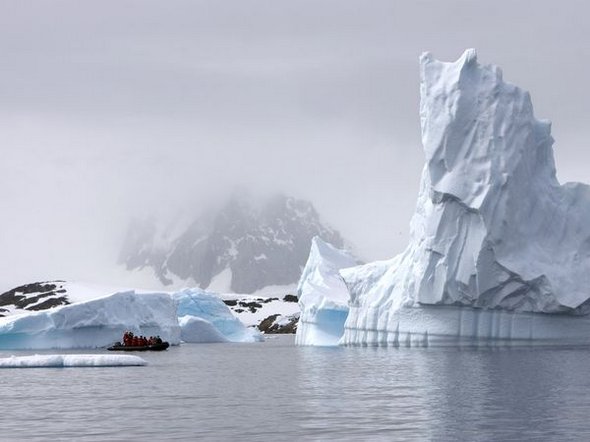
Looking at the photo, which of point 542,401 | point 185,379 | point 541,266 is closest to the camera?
point 542,401

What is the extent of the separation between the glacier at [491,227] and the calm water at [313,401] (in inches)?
255

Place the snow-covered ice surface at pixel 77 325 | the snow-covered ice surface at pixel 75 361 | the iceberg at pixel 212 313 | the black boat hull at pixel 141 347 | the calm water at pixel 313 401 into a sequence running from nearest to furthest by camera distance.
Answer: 1. the calm water at pixel 313 401
2. the snow-covered ice surface at pixel 75 361
3. the black boat hull at pixel 141 347
4. the snow-covered ice surface at pixel 77 325
5. the iceberg at pixel 212 313

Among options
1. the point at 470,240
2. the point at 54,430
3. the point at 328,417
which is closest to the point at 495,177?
the point at 470,240

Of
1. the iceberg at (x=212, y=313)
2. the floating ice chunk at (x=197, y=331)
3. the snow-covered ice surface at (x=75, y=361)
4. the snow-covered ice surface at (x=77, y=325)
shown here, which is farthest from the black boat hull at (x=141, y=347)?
the iceberg at (x=212, y=313)

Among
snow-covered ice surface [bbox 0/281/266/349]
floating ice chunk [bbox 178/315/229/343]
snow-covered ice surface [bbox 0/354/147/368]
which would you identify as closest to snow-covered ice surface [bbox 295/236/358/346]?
snow-covered ice surface [bbox 0/281/266/349]

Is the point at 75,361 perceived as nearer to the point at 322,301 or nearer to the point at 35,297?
the point at 322,301

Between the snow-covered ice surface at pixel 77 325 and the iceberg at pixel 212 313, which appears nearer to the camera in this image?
the snow-covered ice surface at pixel 77 325

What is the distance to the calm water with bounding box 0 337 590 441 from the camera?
21469mm

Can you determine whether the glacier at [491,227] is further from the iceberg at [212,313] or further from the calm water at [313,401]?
the iceberg at [212,313]

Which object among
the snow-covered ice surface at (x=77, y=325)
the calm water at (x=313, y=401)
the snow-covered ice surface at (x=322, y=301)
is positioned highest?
the snow-covered ice surface at (x=322, y=301)

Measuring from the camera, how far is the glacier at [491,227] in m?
51.2

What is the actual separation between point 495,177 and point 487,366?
14.4m

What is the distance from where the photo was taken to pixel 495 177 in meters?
51.6

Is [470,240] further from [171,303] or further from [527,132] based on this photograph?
[171,303]
